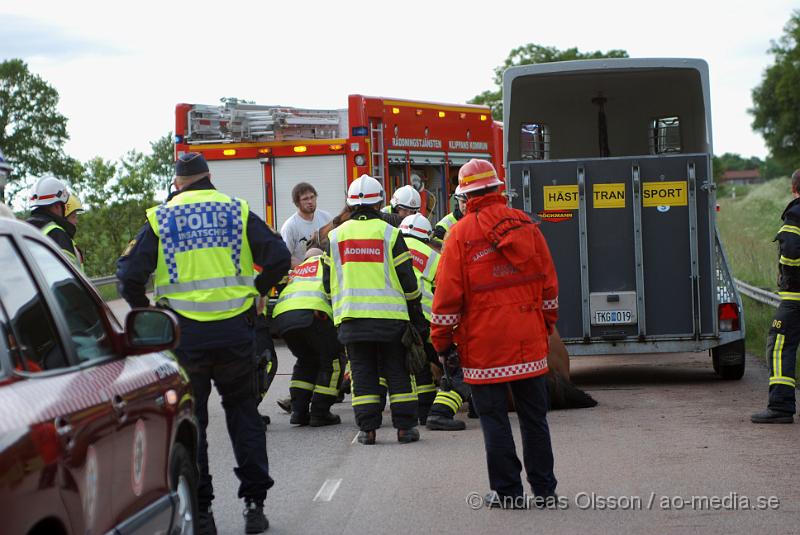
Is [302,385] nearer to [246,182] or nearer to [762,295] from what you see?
[246,182]

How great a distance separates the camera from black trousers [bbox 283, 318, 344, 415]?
1111 centimetres

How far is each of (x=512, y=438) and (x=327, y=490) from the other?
1.38 m

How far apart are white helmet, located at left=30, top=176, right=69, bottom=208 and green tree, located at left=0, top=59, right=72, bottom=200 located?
7223 centimetres

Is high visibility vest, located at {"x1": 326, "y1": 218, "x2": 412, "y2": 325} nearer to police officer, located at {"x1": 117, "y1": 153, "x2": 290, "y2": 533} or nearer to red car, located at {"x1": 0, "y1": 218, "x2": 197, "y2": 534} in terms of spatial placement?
police officer, located at {"x1": 117, "y1": 153, "x2": 290, "y2": 533}

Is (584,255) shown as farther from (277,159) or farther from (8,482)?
(8,482)

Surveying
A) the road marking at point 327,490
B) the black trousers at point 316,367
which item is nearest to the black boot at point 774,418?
the black trousers at point 316,367

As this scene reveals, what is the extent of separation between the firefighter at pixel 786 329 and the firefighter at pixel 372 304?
9.33 ft

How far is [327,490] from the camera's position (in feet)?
27.0

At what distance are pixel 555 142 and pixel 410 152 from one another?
3911 mm

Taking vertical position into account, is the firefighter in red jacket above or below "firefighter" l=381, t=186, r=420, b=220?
below

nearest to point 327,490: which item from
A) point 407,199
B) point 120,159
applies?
point 407,199

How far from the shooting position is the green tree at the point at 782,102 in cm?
9488

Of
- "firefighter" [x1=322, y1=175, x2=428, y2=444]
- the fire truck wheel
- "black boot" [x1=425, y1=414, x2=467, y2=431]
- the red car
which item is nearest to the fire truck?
"black boot" [x1=425, y1=414, x2=467, y2=431]

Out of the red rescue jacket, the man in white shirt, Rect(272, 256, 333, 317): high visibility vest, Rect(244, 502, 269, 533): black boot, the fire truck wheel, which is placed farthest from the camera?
the man in white shirt
